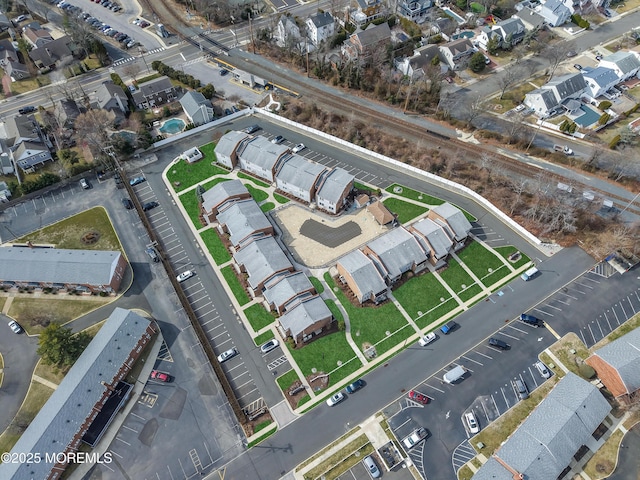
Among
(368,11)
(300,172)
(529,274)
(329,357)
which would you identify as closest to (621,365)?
(529,274)

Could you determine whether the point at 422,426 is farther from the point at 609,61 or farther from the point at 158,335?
the point at 609,61

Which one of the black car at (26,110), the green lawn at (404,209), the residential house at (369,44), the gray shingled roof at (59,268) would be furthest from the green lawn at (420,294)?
the black car at (26,110)

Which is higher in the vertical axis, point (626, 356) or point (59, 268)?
point (626, 356)

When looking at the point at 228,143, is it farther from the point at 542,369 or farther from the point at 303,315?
the point at 542,369

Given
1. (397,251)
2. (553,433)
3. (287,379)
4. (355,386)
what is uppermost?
(397,251)

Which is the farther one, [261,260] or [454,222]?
[454,222]

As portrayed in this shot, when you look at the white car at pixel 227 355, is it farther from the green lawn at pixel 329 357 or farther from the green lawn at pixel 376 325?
the green lawn at pixel 376 325
